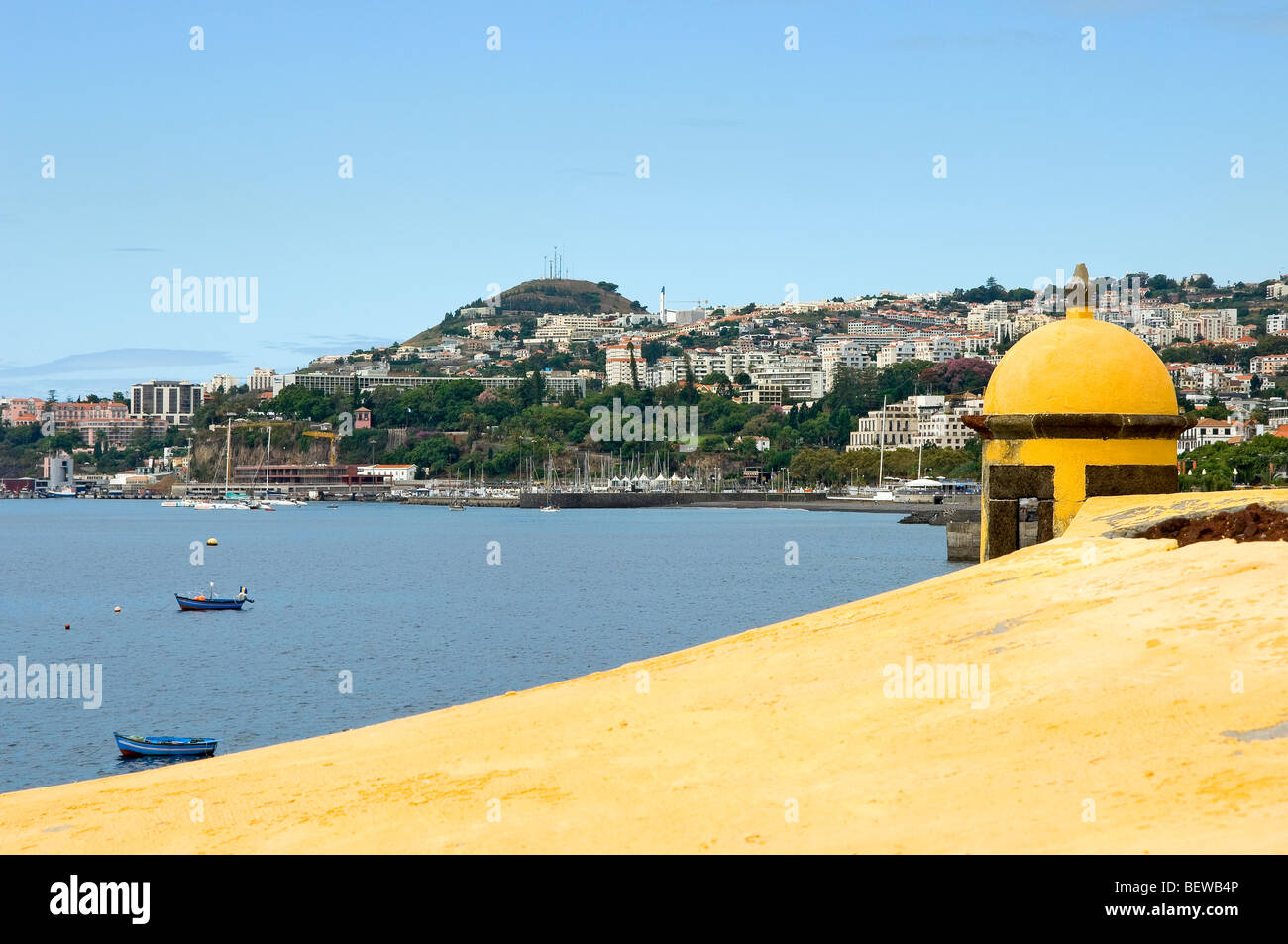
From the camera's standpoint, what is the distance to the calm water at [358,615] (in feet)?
109

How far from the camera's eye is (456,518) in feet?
586

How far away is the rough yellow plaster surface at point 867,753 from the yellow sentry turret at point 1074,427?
156 centimetres

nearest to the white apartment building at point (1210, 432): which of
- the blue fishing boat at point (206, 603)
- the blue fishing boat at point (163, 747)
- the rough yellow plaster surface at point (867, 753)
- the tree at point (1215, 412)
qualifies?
the tree at point (1215, 412)

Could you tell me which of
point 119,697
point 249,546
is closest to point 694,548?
point 249,546

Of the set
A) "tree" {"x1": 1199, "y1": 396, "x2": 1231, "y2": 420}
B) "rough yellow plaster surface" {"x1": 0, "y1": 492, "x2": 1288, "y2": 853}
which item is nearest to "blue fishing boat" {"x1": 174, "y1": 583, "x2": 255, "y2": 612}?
"rough yellow plaster surface" {"x1": 0, "y1": 492, "x2": 1288, "y2": 853}

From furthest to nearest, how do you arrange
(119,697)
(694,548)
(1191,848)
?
(694,548)
(119,697)
(1191,848)

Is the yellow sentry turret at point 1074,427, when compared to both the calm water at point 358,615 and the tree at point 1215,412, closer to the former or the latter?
the calm water at point 358,615

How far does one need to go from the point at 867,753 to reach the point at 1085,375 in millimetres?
5340

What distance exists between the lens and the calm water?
33.3 metres

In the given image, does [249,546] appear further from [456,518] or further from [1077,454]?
[1077,454]

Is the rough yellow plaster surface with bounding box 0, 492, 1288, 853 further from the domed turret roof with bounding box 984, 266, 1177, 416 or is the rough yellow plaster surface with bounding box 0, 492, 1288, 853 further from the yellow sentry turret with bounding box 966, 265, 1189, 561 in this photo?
the domed turret roof with bounding box 984, 266, 1177, 416

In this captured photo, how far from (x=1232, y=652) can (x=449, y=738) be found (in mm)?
4454

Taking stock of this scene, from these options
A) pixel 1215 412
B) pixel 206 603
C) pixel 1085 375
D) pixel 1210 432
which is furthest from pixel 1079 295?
pixel 1215 412

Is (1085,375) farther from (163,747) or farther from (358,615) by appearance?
(358,615)
